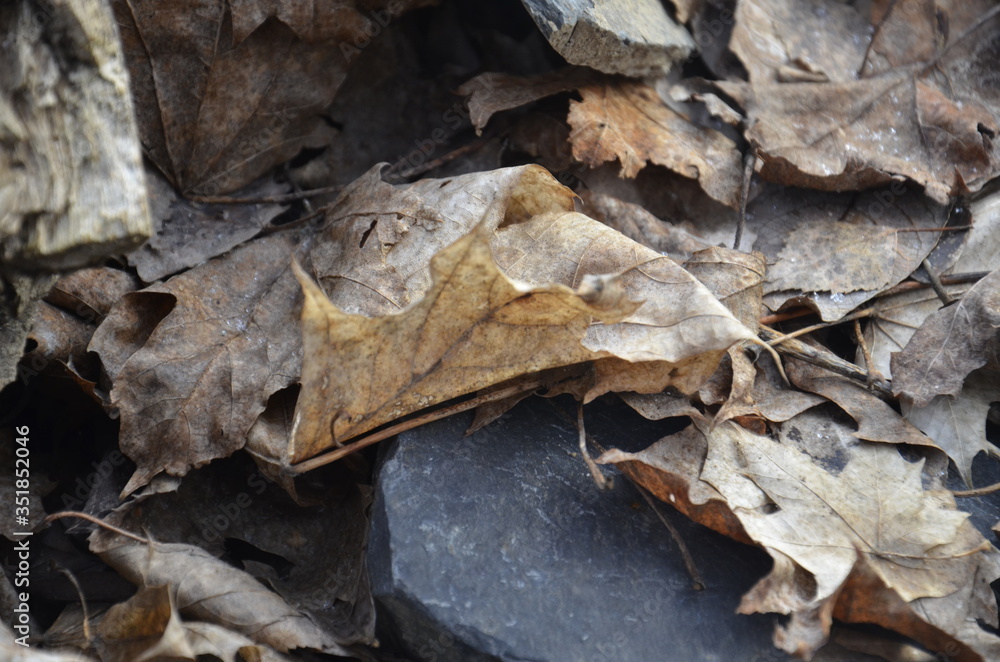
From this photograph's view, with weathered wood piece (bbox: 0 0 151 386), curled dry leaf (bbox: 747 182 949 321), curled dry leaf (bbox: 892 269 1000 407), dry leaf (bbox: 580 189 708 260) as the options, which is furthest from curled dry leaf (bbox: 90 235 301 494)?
curled dry leaf (bbox: 892 269 1000 407)

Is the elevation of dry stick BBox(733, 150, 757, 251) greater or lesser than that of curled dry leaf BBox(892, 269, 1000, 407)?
greater

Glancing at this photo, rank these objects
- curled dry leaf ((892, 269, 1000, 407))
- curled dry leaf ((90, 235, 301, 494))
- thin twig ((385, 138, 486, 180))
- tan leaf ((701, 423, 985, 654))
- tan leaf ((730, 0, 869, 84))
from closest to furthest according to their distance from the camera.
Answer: tan leaf ((701, 423, 985, 654)), curled dry leaf ((90, 235, 301, 494)), curled dry leaf ((892, 269, 1000, 407)), thin twig ((385, 138, 486, 180)), tan leaf ((730, 0, 869, 84))

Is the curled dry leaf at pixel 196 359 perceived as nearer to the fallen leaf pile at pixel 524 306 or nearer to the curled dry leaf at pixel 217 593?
the fallen leaf pile at pixel 524 306

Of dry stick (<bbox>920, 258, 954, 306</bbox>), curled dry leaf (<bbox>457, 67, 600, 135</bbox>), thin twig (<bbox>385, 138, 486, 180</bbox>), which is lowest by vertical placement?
dry stick (<bbox>920, 258, 954, 306</bbox>)

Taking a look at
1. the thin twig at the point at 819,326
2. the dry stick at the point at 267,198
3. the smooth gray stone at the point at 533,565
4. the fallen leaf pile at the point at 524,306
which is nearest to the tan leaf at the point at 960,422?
the fallen leaf pile at the point at 524,306

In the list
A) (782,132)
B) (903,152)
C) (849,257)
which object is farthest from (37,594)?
(903,152)

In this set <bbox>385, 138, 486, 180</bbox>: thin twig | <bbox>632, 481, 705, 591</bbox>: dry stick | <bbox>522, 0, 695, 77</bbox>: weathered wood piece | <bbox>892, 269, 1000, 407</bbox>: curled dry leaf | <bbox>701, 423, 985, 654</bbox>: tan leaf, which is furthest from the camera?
<bbox>385, 138, 486, 180</bbox>: thin twig

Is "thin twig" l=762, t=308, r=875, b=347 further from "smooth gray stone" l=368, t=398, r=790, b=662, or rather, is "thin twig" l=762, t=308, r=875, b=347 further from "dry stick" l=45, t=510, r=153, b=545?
"dry stick" l=45, t=510, r=153, b=545
